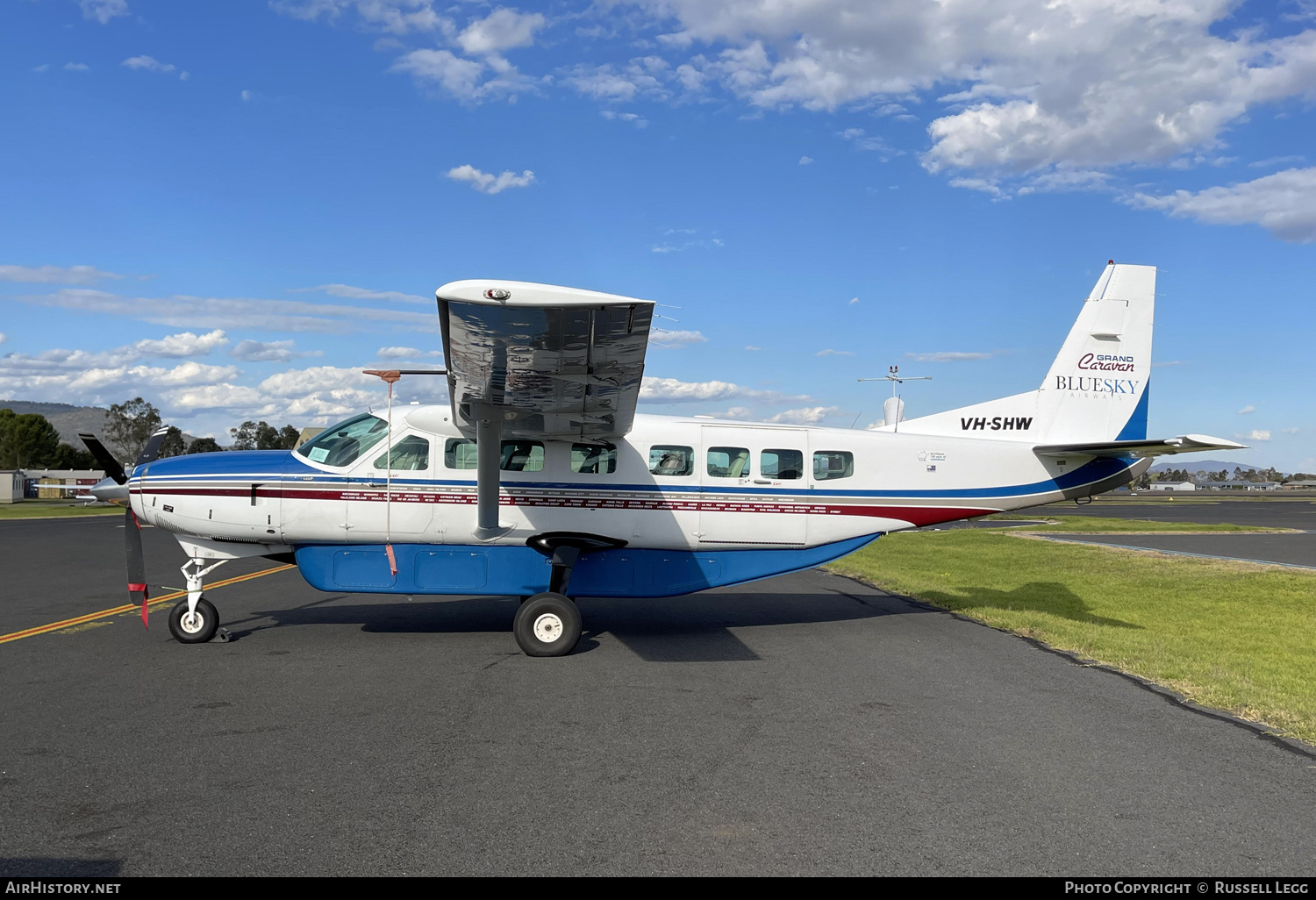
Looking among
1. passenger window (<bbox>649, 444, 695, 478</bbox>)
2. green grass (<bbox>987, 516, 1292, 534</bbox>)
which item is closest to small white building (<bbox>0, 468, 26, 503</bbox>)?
green grass (<bbox>987, 516, 1292, 534</bbox>)

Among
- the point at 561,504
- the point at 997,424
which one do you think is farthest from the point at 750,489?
the point at 997,424

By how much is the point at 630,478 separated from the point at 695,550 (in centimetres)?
127

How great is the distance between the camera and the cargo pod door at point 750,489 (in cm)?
1118

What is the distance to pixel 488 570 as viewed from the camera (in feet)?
35.1

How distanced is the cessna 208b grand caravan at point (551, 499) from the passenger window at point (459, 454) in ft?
0.07

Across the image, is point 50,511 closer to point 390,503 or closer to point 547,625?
point 390,503

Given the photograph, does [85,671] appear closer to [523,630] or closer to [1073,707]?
[523,630]

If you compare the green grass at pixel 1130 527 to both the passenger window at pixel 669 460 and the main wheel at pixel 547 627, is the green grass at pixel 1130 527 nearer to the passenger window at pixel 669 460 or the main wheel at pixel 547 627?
the passenger window at pixel 669 460

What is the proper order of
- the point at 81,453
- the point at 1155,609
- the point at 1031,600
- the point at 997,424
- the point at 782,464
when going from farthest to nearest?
the point at 81,453 → the point at 1031,600 → the point at 1155,609 → the point at 997,424 → the point at 782,464

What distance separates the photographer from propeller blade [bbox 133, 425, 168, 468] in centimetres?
1094

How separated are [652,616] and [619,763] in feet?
23.2

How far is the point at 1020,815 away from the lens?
4828 mm

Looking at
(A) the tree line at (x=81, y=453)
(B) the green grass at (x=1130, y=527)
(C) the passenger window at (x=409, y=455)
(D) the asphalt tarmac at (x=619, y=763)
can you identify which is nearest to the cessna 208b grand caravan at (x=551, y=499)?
(C) the passenger window at (x=409, y=455)

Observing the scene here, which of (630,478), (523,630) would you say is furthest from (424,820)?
(630,478)
